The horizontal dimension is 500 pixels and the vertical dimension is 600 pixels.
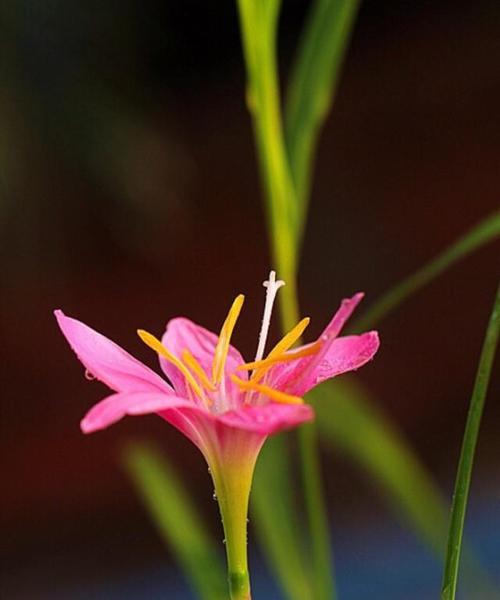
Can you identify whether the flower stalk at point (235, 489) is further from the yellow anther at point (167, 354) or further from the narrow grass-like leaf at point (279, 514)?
the narrow grass-like leaf at point (279, 514)

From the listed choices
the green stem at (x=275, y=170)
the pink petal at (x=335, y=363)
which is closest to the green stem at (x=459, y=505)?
the pink petal at (x=335, y=363)

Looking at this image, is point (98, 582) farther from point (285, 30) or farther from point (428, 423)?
point (285, 30)

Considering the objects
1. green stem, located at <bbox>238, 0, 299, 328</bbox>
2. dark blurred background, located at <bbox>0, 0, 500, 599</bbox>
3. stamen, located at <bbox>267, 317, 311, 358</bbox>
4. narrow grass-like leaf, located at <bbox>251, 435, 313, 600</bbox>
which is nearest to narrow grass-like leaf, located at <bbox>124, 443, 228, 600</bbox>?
narrow grass-like leaf, located at <bbox>251, 435, 313, 600</bbox>

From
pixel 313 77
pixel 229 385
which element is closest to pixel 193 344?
pixel 229 385

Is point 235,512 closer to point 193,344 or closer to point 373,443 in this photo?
point 193,344

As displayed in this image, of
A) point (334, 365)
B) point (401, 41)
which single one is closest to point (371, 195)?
point (401, 41)

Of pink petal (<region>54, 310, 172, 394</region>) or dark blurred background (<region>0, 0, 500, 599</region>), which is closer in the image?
pink petal (<region>54, 310, 172, 394</region>)

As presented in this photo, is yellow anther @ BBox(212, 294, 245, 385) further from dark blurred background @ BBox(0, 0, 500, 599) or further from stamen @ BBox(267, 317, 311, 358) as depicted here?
dark blurred background @ BBox(0, 0, 500, 599)
